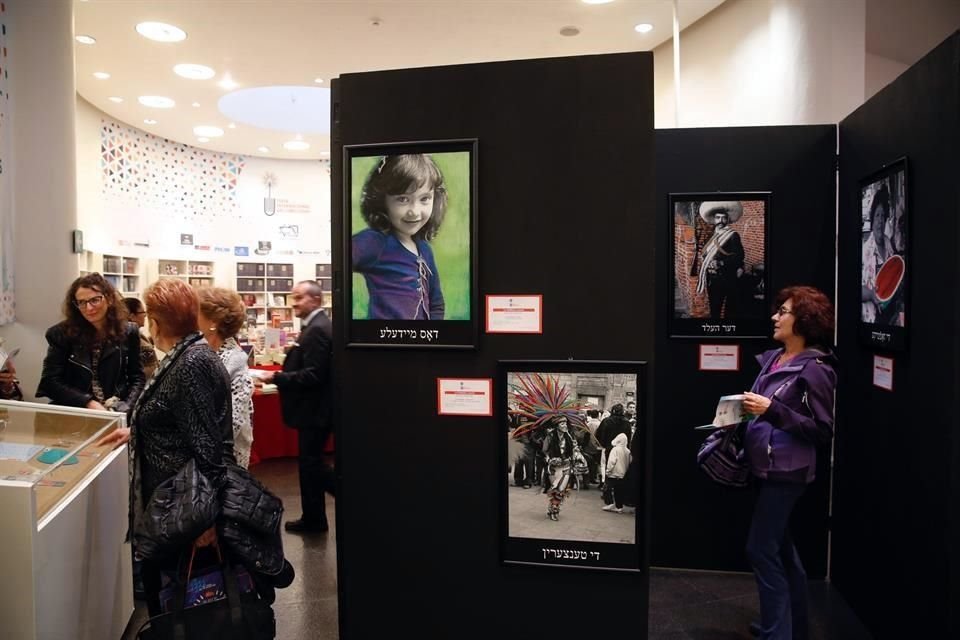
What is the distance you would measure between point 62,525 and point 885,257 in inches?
134

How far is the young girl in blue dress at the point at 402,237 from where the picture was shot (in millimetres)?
2025

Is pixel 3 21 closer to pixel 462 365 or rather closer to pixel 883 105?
pixel 462 365

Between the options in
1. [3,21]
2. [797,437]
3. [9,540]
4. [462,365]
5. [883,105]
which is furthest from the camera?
[3,21]

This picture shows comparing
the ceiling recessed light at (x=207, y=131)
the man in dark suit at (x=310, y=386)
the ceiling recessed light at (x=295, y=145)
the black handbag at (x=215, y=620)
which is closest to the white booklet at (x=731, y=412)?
the black handbag at (x=215, y=620)

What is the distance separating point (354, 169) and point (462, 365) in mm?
758

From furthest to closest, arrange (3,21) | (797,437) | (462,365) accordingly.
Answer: (3,21) < (797,437) < (462,365)

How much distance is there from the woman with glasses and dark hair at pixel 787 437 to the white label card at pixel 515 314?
41.6 inches

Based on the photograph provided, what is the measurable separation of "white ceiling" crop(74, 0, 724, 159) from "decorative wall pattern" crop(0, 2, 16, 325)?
5.75 ft

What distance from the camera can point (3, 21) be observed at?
3.77 meters

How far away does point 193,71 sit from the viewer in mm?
6926

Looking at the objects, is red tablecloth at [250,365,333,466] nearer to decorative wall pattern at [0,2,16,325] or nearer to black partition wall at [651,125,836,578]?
decorative wall pattern at [0,2,16,325]

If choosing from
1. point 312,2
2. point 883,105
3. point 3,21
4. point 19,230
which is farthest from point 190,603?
point 312,2

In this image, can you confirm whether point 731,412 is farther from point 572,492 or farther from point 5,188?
point 5,188

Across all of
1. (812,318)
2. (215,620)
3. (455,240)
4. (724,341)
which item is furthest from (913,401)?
(215,620)
